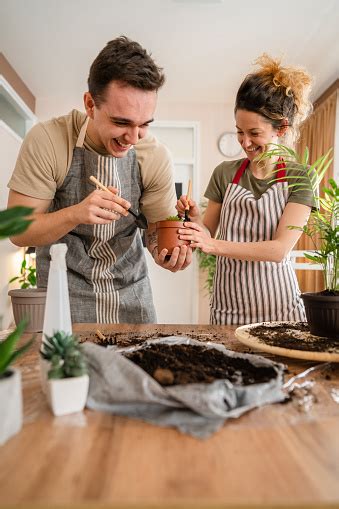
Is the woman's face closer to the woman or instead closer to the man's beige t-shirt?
the woman

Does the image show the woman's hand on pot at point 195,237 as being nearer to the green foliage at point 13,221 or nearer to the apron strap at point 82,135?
the apron strap at point 82,135

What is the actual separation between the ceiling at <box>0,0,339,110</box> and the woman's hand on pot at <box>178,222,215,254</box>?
271 centimetres

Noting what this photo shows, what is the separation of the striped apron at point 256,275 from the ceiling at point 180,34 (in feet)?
7.88

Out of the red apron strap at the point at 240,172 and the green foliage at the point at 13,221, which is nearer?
the green foliage at the point at 13,221

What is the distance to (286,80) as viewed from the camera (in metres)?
1.89

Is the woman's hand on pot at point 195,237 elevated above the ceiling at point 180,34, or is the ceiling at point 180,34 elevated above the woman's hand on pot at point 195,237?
the ceiling at point 180,34

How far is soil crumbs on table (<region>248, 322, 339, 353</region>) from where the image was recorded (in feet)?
3.97

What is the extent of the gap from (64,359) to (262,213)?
1.33 meters

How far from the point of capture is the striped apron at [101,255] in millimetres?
1862

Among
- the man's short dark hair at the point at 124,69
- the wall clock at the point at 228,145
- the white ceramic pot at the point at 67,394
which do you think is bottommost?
the white ceramic pot at the point at 67,394

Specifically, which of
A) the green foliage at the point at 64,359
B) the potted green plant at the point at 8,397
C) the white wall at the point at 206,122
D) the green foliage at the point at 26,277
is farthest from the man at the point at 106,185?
the white wall at the point at 206,122

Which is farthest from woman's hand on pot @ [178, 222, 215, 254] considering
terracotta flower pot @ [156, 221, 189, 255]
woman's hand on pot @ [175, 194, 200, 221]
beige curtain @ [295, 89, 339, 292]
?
beige curtain @ [295, 89, 339, 292]

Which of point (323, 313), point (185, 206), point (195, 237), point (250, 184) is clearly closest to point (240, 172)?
point (250, 184)

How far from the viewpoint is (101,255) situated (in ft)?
6.27
